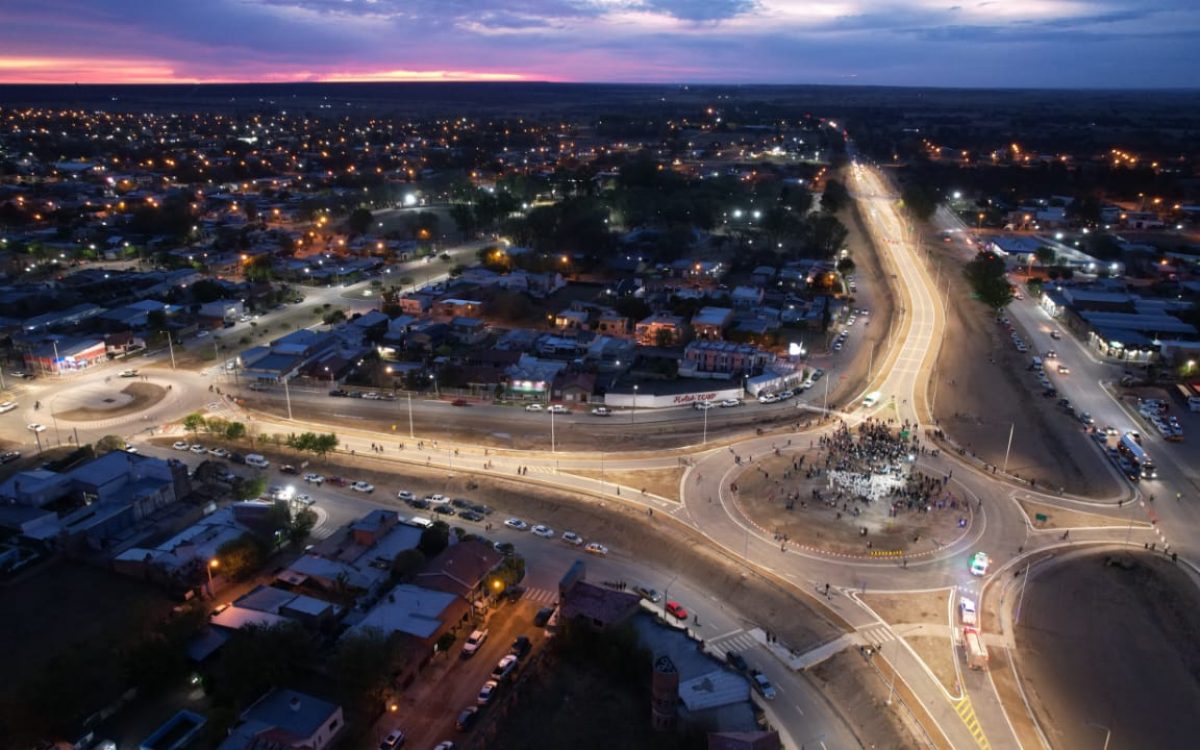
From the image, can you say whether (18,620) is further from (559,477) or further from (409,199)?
(409,199)

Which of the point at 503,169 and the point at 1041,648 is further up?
the point at 503,169

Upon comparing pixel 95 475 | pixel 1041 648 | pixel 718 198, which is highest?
pixel 718 198

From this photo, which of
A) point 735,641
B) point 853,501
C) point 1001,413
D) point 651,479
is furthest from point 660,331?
point 735,641

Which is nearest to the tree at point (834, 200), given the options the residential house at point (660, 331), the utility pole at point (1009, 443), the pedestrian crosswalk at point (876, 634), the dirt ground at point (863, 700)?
the residential house at point (660, 331)

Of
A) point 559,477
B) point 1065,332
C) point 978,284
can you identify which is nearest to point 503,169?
point 978,284

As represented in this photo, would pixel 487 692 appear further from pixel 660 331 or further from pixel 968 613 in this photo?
pixel 660 331
